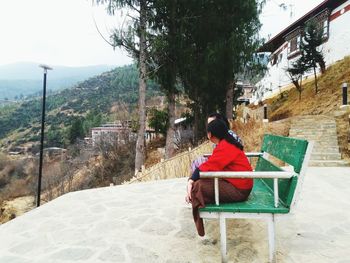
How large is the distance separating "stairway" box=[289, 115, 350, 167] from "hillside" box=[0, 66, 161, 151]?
4697 centimetres

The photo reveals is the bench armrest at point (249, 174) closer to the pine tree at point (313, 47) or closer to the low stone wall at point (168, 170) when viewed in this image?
the low stone wall at point (168, 170)

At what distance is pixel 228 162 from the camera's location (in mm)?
3043

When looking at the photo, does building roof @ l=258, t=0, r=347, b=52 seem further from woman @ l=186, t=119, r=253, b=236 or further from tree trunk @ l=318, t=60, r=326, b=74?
woman @ l=186, t=119, r=253, b=236

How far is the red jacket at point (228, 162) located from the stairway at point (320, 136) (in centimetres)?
699

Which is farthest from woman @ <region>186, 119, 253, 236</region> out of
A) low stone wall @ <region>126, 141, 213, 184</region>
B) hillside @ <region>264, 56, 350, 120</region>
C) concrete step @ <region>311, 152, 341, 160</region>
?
hillside @ <region>264, 56, 350, 120</region>

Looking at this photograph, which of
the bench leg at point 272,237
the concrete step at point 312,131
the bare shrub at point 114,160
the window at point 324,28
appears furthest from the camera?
the bare shrub at point 114,160

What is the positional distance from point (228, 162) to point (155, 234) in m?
1.41

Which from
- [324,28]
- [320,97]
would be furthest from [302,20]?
[320,97]

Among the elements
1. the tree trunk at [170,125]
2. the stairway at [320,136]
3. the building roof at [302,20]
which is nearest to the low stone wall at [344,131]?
the stairway at [320,136]

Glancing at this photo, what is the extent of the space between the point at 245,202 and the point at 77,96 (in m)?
95.8

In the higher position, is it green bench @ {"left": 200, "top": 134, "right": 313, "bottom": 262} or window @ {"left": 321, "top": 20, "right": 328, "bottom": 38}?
window @ {"left": 321, "top": 20, "right": 328, "bottom": 38}

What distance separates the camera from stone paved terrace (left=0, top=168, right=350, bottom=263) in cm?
322

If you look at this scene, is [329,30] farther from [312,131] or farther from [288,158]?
[288,158]

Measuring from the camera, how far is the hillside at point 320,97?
16062 mm
